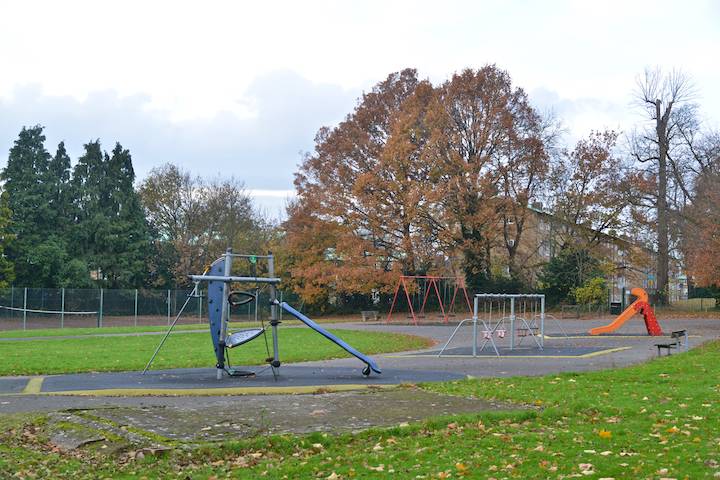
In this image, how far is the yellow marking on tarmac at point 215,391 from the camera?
43.1 feet

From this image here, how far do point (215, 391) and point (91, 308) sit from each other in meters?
35.1

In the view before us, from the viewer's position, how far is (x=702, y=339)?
25500 millimetres

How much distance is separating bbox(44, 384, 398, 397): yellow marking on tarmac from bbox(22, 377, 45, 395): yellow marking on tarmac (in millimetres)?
363

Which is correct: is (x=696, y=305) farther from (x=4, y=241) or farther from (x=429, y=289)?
(x=4, y=241)

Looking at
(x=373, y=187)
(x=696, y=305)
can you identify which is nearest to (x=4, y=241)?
(x=373, y=187)

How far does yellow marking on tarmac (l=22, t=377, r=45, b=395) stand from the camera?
13422mm

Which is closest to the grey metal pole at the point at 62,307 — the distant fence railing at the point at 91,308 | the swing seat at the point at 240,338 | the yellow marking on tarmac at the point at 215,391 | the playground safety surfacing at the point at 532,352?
the distant fence railing at the point at 91,308

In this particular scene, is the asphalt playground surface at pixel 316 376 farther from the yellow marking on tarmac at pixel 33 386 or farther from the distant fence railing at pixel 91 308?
the distant fence railing at pixel 91 308

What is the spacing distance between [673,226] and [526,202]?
9697 mm

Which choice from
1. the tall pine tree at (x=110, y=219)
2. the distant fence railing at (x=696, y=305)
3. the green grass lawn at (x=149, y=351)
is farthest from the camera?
the tall pine tree at (x=110, y=219)

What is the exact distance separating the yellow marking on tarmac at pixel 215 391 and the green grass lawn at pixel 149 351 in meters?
4.03

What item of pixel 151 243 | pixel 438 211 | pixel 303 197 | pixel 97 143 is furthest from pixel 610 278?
pixel 97 143

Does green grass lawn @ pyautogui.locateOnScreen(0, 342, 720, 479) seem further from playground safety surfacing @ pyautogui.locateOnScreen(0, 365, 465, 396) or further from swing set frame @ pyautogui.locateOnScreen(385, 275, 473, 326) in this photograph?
swing set frame @ pyautogui.locateOnScreen(385, 275, 473, 326)

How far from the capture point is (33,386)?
46.9 feet
